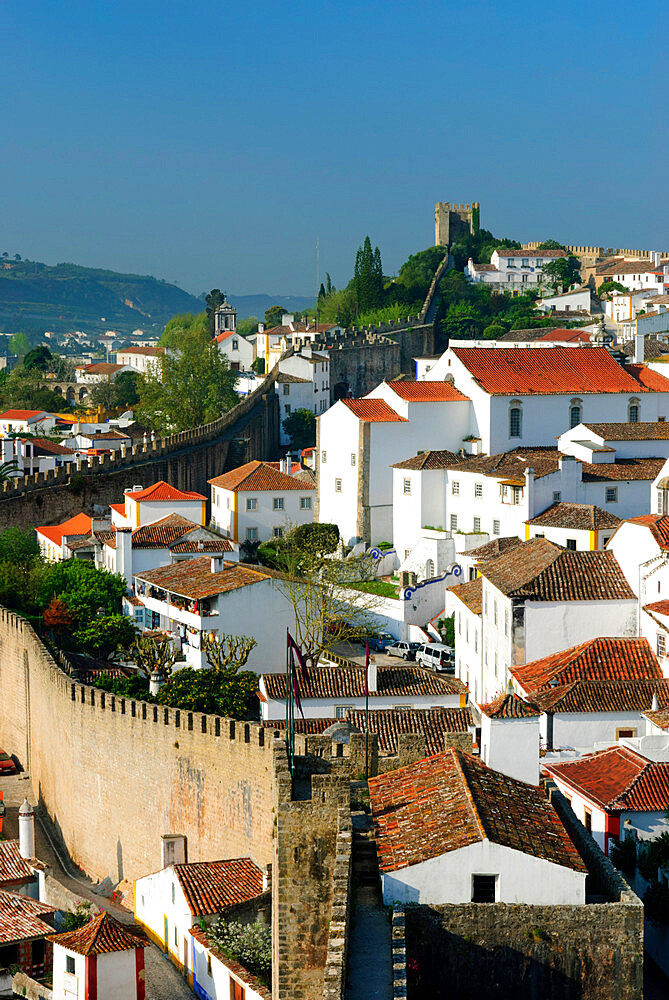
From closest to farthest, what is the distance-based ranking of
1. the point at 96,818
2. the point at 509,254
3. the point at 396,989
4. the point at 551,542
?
1. the point at 396,989
2. the point at 96,818
3. the point at 551,542
4. the point at 509,254

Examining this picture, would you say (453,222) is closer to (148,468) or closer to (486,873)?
(148,468)

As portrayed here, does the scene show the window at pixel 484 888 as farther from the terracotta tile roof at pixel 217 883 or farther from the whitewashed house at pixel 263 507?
the whitewashed house at pixel 263 507

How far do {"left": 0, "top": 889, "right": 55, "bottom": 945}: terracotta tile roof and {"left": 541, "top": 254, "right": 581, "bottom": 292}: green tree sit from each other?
71.6 meters

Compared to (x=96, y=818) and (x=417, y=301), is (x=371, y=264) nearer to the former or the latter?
(x=417, y=301)

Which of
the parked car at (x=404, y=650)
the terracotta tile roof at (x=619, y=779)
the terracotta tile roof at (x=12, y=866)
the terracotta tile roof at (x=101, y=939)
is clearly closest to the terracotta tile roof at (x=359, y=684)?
the parked car at (x=404, y=650)

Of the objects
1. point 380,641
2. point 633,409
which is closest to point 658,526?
point 380,641

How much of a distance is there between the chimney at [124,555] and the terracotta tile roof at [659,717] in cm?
1866

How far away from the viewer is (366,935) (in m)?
11.5

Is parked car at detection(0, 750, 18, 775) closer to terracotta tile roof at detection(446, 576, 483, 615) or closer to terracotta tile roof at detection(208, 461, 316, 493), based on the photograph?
terracotta tile roof at detection(446, 576, 483, 615)

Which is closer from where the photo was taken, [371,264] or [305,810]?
[305,810]

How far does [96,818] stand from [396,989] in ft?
52.0

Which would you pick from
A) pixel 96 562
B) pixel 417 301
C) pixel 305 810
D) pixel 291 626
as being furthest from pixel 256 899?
pixel 417 301

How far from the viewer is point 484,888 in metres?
12.4

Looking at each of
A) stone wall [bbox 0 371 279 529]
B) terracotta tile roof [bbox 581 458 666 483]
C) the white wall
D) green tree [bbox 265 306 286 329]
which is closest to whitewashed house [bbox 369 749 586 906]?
the white wall
